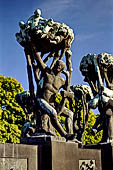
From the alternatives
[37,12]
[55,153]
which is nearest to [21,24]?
[37,12]

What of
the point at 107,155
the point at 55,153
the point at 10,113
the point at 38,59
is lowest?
the point at 107,155

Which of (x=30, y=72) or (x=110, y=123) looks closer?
(x=30, y=72)

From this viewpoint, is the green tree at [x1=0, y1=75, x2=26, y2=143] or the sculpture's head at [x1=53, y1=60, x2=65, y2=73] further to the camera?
the green tree at [x1=0, y1=75, x2=26, y2=143]

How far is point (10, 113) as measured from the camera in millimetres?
30828

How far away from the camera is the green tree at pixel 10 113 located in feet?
95.9

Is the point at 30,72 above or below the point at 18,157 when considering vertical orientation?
above

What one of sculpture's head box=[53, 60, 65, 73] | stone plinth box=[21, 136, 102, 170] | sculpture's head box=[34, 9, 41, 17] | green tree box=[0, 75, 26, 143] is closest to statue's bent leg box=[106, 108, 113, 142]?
stone plinth box=[21, 136, 102, 170]

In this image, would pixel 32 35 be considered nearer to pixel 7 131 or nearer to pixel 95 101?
pixel 95 101

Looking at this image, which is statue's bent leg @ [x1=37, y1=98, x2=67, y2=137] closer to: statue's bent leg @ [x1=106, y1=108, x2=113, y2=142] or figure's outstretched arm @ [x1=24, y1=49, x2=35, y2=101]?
figure's outstretched arm @ [x1=24, y1=49, x2=35, y2=101]

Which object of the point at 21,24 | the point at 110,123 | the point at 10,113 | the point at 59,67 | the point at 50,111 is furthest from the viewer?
the point at 10,113

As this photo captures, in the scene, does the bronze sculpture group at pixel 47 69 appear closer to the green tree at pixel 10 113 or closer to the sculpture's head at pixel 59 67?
the sculpture's head at pixel 59 67

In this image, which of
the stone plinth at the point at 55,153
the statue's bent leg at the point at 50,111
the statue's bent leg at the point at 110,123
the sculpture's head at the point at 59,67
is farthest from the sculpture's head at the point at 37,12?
the statue's bent leg at the point at 110,123

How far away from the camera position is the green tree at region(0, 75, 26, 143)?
29.2 metres

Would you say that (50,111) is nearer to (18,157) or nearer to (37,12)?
(18,157)
